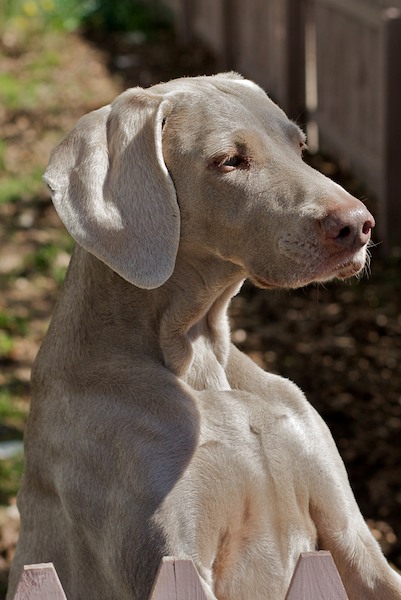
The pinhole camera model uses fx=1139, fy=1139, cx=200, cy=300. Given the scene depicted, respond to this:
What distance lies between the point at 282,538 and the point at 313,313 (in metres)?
4.11

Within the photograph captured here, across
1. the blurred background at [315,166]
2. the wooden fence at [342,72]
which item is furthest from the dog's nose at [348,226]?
the wooden fence at [342,72]

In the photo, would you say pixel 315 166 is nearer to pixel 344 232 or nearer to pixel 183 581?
pixel 344 232

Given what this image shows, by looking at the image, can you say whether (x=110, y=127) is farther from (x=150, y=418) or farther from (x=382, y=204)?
(x=382, y=204)

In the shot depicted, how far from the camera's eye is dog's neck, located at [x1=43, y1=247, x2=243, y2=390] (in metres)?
2.92

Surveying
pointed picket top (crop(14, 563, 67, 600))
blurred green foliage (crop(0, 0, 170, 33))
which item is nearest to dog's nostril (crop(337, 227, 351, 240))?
pointed picket top (crop(14, 563, 67, 600))

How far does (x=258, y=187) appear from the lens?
8.94ft

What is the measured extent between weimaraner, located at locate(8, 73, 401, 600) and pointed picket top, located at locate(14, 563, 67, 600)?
47 centimetres

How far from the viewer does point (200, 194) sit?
9.12ft

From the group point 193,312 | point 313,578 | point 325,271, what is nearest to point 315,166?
point 193,312

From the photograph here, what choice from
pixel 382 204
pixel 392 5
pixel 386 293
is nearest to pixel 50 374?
pixel 386 293

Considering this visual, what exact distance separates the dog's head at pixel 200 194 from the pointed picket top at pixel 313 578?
72 cm

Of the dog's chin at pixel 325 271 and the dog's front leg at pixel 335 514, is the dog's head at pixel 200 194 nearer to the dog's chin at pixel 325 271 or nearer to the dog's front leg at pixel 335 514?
the dog's chin at pixel 325 271

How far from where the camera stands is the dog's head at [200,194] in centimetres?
264

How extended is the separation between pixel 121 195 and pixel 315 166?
247 inches
